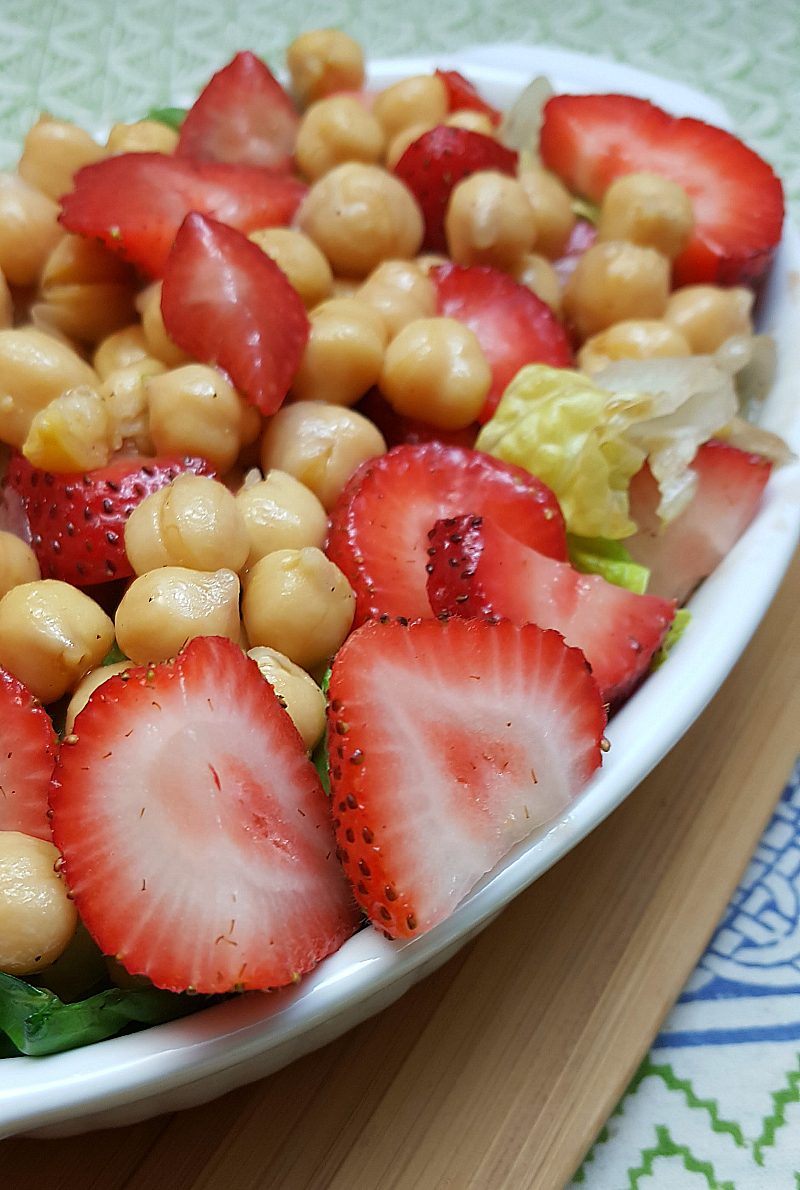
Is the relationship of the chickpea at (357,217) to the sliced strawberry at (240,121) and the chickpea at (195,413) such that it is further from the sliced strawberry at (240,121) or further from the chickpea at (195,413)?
the chickpea at (195,413)

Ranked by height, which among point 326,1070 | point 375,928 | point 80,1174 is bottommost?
point 80,1174

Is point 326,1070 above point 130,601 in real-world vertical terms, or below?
below

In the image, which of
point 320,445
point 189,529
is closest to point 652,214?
point 320,445

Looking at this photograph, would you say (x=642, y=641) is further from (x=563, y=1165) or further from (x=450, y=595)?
(x=563, y=1165)

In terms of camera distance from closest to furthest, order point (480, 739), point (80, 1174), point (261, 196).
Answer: point (480, 739)
point (80, 1174)
point (261, 196)

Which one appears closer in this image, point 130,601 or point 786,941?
point 130,601

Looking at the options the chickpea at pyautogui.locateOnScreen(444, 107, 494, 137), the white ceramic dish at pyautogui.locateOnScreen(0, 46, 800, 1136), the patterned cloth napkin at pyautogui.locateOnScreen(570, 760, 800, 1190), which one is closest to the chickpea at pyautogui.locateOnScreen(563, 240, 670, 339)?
the white ceramic dish at pyautogui.locateOnScreen(0, 46, 800, 1136)

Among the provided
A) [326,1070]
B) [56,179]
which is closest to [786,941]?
[326,1070]
